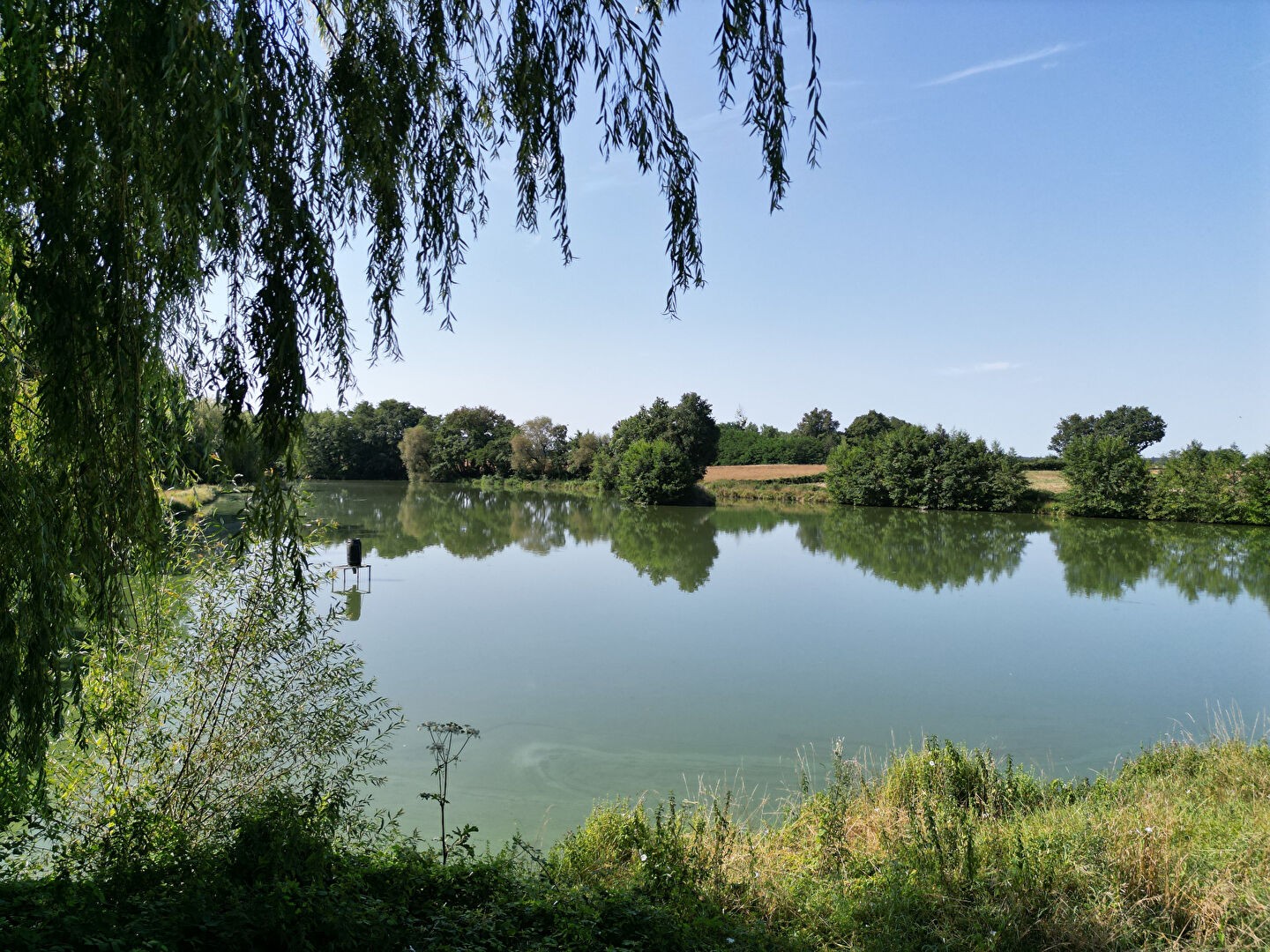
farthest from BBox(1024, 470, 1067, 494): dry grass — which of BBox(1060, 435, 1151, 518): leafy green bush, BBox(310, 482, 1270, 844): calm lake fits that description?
BBox(310, 482, 1270, 844): calm lake

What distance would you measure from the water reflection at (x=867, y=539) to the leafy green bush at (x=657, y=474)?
1691 millimetres

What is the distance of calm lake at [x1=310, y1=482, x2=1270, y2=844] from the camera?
624cm

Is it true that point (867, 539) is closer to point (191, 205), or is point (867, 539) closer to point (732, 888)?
point (732, 888)

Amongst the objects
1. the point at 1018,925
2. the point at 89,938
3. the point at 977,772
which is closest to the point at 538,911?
the point at 89,938

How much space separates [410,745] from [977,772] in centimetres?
451

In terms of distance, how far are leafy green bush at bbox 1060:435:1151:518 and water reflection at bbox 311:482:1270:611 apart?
2257 millimetres

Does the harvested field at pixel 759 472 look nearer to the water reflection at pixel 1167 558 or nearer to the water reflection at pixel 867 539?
the water reflection at pixel 867 539

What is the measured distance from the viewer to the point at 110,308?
65.8 inches

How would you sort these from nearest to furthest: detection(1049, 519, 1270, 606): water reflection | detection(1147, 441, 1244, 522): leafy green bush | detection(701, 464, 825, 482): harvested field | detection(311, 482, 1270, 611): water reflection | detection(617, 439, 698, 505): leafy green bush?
detection(1049, 519, 1270, 606): water reflection, detection(311, 482, 1270, 611): water reflection, detection(1147, 441, 1244, 522): leafy green bush, detection(617, 439, 698, 505): leafy green bush, detection(701, 464, 825, 482): harvested field

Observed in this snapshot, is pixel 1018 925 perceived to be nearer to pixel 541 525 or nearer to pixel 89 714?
pixel 89 714

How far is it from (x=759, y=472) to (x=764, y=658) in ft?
124

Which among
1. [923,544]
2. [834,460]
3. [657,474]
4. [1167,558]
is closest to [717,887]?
[923,544]

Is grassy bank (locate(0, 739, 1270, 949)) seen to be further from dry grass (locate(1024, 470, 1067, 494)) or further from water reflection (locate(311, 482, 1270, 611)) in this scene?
dry grass (locate(1024, 470, 1067, 494))

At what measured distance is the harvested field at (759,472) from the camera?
44.8m
